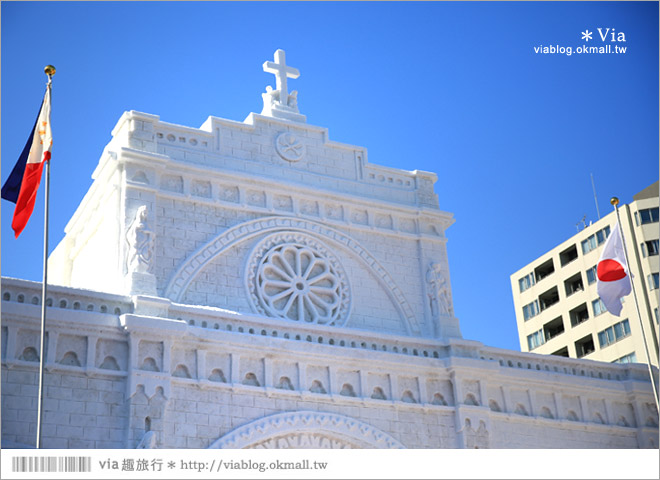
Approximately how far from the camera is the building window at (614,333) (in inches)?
1809

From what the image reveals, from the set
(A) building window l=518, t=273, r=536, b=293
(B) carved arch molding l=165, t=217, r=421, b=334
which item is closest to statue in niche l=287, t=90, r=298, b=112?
(B) carved arch molding l=165, t=217, r=421, b=334

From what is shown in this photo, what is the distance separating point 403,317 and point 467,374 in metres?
2.36

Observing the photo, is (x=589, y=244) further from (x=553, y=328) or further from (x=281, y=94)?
(x=281, y=94)

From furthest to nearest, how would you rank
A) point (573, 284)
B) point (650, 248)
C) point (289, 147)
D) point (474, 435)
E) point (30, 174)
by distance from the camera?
point (573, 284), point (650, 248), point (289, 147), point (474, 435), point (30, 174)

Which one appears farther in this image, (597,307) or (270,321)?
(597,307)

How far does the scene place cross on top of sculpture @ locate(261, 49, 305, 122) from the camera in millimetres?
28172

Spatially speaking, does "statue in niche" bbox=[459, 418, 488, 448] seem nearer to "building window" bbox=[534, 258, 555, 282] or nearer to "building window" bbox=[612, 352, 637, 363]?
"building window" bbox=[612, 352, 637, 363]

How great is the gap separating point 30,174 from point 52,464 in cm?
719

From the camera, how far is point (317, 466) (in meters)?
14.8

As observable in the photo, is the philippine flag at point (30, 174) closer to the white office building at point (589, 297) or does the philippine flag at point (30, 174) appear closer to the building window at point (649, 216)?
the white office building at point (589, 297)

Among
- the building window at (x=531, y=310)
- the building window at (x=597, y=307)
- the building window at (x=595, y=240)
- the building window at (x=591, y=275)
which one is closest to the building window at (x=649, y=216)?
the building window at (x=595, y=240)

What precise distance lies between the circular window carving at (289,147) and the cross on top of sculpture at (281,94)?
800mm

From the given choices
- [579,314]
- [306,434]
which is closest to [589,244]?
[579,314]

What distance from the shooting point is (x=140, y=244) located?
23734 millimetres
